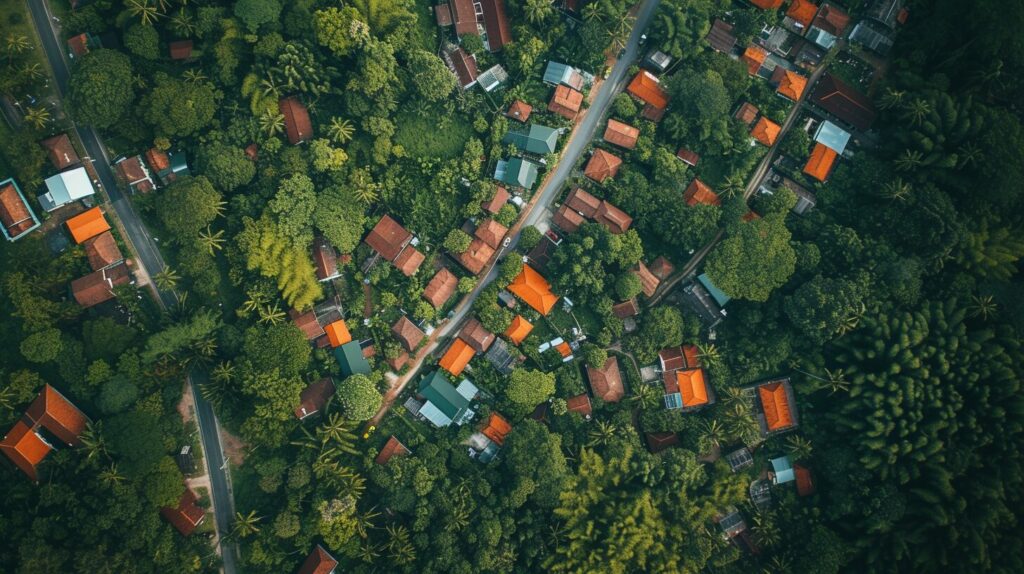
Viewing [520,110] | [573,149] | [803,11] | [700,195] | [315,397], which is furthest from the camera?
[573,149]

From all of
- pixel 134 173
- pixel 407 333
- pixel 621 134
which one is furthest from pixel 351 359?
pixel 621 134

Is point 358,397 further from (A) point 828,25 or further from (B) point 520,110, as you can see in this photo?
(A) point 828,25

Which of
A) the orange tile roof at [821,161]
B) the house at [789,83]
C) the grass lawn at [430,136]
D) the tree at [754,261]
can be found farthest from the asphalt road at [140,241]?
the orange tile roof at [821,161]

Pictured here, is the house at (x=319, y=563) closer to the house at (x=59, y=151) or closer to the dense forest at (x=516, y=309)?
the dense forest at (x=516, y=309)

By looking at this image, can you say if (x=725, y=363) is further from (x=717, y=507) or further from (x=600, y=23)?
(x=600, y=23)

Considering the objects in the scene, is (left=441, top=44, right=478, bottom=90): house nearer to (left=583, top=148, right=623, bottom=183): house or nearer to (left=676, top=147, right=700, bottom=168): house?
(left=583, top=148, right=623, bottom=183): house
